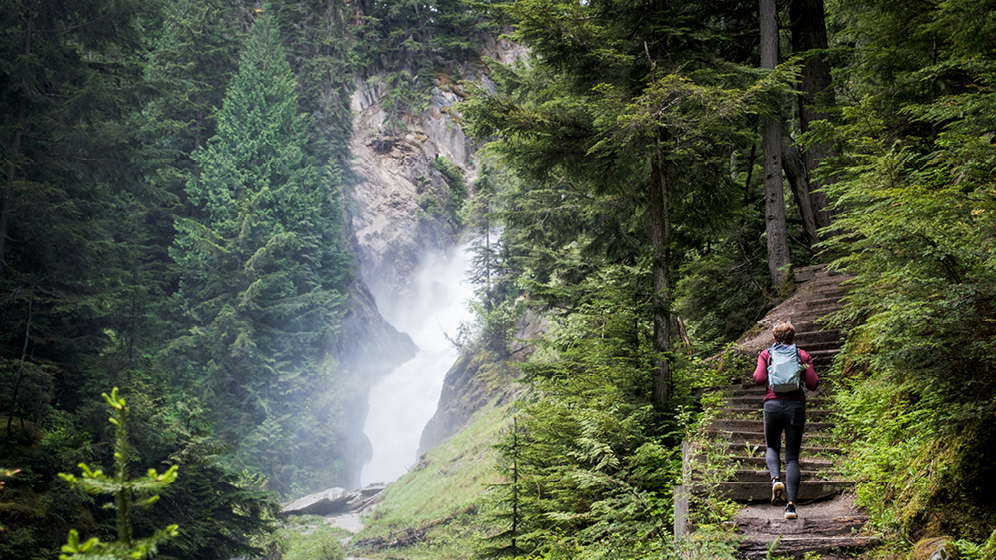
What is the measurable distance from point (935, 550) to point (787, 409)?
1350 millimetres

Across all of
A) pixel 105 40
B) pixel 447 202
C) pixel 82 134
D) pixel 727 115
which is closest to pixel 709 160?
pixel 727 115

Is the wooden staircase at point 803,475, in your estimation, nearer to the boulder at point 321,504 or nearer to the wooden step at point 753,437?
the wooden step at point 753,437

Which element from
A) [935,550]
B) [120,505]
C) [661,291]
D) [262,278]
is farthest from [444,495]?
[120,505]

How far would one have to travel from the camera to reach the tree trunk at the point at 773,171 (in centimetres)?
938

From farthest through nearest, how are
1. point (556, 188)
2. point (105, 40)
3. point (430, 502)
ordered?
1. point (430, 502)
2. point (105, 40)
3. point (556, 188)

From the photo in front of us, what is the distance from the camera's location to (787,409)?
4402 mm

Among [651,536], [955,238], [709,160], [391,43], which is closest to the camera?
[955,238]

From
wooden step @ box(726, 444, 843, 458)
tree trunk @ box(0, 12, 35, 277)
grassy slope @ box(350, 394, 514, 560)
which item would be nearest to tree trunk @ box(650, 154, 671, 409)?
wooden step @ box(726, 444, 843, 458)

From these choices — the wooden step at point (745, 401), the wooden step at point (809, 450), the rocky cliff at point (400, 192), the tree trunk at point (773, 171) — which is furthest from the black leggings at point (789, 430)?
the rocky cliff at point (400, 192)

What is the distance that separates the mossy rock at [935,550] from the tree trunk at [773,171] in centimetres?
644

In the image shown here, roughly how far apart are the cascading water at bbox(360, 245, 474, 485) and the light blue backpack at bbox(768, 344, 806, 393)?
2433 centimetres

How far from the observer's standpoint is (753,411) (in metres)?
6.61

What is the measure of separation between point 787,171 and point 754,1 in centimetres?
307

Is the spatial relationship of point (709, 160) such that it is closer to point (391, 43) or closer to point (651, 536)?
point (651, 536)
